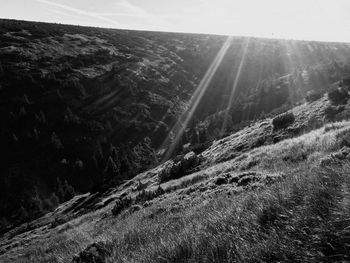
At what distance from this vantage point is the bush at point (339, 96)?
75.0 ft

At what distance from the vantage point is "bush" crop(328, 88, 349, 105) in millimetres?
22859

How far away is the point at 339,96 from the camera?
23.6m

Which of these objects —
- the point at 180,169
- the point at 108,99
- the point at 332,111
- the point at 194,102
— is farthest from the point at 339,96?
the point at 194,102

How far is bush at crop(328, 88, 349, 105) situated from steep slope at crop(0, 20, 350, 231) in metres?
13.7

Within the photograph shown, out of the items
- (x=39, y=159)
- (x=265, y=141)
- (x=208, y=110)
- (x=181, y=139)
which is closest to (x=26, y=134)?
(x=39, y=159)

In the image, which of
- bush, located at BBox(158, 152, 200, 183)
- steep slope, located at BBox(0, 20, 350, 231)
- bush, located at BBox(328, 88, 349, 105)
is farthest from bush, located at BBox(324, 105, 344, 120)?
steep slope, located at BBox(0, 20, 350, 231)

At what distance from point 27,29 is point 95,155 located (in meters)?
79.0

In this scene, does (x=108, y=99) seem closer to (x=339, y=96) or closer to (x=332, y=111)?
(x=339, y=96)

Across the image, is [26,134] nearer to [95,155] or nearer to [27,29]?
[95,155]

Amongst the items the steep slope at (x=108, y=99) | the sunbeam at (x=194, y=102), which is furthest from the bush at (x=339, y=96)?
the sunbeam at (x=194, y=102)

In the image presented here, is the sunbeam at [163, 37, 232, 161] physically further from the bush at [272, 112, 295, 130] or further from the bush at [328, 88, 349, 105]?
the bush at [328, 88, 349, 105]

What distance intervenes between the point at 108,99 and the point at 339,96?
243 ft

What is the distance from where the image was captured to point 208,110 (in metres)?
94.9

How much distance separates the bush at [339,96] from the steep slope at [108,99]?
13.7 meters
